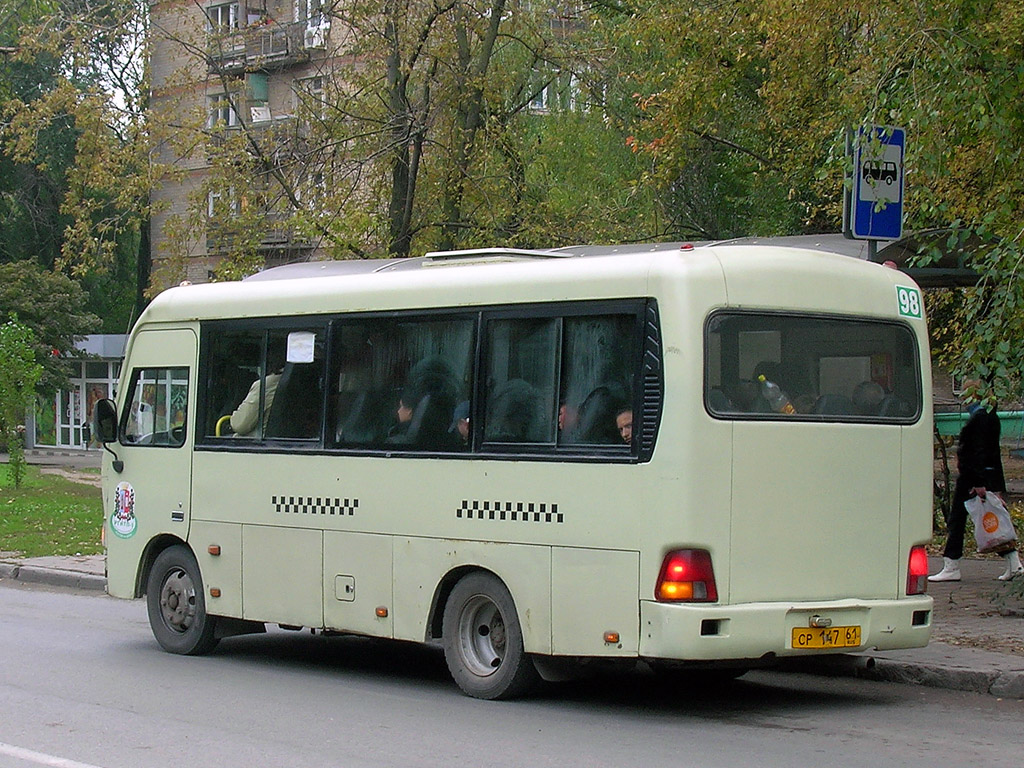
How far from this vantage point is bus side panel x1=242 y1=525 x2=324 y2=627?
10.9 metres

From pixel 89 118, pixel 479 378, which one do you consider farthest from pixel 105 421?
pixel 89 118

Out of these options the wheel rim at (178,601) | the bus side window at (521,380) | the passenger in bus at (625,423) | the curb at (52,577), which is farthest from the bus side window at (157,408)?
the curb at (52,577)

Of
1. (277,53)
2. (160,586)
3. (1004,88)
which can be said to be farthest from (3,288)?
(1004,88)

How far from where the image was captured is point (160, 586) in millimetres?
12375

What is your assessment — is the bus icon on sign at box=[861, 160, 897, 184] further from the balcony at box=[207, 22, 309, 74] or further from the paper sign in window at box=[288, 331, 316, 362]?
the balcony at box=[207, 22, 309, 74]

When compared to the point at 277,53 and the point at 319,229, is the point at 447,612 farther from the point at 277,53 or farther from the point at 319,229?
the point at 277,53

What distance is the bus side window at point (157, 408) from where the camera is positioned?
1231 cm

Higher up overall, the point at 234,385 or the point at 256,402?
the point at 234,385

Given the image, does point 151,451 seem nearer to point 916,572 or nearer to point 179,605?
point 179,605

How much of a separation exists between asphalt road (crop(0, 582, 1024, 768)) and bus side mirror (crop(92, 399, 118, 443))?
1766 millimetres

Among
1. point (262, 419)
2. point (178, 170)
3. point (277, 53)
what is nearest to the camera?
point (262, 419)

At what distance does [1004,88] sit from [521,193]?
468 inches

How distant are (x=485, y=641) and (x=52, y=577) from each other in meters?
9.73

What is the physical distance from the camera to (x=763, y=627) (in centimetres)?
876
